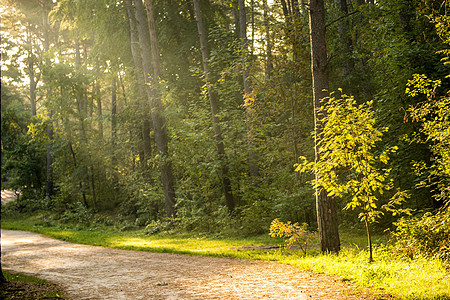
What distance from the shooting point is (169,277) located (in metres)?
7.58

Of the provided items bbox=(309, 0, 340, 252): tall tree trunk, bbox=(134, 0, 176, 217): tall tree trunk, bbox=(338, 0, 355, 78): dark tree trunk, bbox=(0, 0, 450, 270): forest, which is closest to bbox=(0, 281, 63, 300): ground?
bbox=(0, 0, 450, 270): forest

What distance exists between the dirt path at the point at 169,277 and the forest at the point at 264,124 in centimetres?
169

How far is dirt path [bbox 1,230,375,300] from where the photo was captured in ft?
19.7

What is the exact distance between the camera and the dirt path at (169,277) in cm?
601

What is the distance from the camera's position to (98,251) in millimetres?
11977

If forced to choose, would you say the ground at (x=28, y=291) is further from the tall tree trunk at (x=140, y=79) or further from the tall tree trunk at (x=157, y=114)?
the tall tree trunk at (x=140, y=79)

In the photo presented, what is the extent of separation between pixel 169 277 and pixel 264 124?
26.7ft

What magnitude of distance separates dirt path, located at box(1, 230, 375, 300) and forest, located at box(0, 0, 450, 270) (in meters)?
1.69

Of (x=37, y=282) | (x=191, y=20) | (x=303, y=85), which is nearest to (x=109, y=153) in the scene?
(x=191, y=20)

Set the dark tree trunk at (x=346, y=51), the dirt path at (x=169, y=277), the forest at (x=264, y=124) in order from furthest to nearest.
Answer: the dark tree trunk at (x=346, y=51), the forest at (x=264, y=124), the dirt path at (x=169, y=277)

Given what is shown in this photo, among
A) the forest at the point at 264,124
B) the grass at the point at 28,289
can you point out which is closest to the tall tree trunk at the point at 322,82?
the forest at the point at 264,124

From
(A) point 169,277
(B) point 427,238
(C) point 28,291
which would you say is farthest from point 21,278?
(B) point 427,238

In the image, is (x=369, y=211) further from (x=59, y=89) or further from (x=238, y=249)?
(x=59, y=89)

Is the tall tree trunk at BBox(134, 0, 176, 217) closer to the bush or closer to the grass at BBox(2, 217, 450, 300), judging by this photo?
the grass at BBox(2, 217, 450, 300)
